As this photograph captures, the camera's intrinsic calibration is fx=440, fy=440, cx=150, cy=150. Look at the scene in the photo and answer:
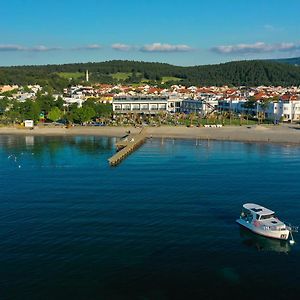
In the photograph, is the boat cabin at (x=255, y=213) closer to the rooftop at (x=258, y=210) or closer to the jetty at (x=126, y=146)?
the rooftop at (x=258, y=210)

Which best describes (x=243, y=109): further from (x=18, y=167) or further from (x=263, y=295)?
(x=263, y=295)

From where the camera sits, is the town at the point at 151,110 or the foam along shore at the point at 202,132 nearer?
the foam along shore at the point at 202,132

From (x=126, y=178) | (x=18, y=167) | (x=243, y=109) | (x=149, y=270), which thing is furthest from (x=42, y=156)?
(x=243, y=109)

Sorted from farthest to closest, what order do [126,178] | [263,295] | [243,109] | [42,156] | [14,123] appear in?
[243,109], [14,123], [42,156], [126,178], [263,295]

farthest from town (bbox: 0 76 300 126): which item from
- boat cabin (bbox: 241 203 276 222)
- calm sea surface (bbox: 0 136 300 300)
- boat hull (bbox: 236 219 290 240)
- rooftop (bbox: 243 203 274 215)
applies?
boat hull (bbox: 236 219 290 240)

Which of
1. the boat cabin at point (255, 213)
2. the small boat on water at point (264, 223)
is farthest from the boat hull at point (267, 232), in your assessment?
the boat cabin at point (255, 213)

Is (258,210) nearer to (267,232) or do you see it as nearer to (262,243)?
(267,232)
